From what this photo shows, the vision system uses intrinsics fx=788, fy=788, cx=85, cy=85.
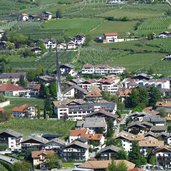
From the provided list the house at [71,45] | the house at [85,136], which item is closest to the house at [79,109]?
the house at [85,136]

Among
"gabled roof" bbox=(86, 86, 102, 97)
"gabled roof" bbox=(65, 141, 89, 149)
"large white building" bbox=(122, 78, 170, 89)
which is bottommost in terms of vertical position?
"gabled roof" bbox=(65, 141, 89, 149)

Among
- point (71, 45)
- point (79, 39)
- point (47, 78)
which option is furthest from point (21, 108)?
point (79, 39)

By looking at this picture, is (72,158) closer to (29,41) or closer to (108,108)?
(108,108)

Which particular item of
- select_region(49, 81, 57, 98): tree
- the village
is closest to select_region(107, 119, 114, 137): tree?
the village

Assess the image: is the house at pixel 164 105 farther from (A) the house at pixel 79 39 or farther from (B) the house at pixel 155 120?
(A) the house at pixel 79 39

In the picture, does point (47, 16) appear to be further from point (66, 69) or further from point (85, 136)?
point (85, 136)

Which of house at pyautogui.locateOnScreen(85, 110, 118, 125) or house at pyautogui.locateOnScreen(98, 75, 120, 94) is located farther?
house at pyautogui.locateOnScreen(98, 75, 120, 94)

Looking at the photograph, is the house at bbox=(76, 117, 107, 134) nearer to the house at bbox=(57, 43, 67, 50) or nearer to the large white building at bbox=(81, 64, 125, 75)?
the large white building at bbox=(81, 64, 125, 75)
